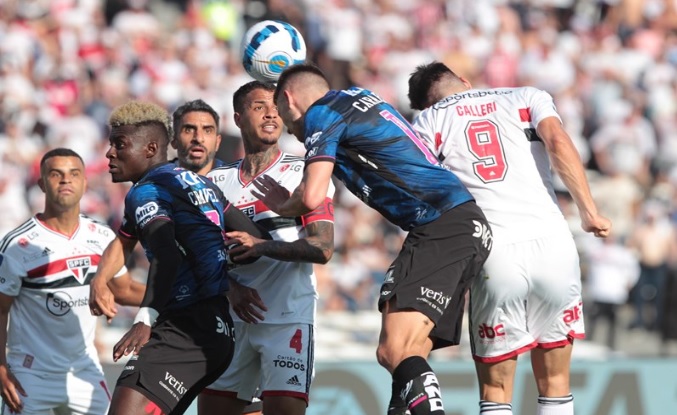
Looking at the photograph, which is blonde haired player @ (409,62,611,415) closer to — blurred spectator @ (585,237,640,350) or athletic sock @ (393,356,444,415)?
athletic sock @ (393,356,444,415)

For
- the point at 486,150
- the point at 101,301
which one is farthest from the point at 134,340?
the point at 486,150

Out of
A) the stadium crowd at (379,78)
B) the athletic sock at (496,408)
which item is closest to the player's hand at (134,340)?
the athletic sock at (496,408)

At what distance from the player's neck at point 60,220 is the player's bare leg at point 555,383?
3494 millimetres

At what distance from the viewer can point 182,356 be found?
21.6 ft

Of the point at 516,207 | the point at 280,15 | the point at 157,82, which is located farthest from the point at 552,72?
the point at 516,207

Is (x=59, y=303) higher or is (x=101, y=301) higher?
(x=59, y=303)

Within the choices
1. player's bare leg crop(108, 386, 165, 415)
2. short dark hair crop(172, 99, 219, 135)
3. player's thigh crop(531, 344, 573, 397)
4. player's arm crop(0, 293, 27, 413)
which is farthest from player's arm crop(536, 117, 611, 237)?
player's arm crop(0, 293, 27, 413)

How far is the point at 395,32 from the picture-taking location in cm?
2070

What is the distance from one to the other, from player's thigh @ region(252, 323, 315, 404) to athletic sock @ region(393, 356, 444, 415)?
1.25 meters

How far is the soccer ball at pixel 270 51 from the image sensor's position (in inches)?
324

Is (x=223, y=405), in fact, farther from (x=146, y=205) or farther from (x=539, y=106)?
(x=539, y=106)

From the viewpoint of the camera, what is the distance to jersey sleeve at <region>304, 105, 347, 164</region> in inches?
264

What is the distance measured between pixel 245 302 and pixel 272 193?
2.92 ft

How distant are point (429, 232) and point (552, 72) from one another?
14.1 metres
